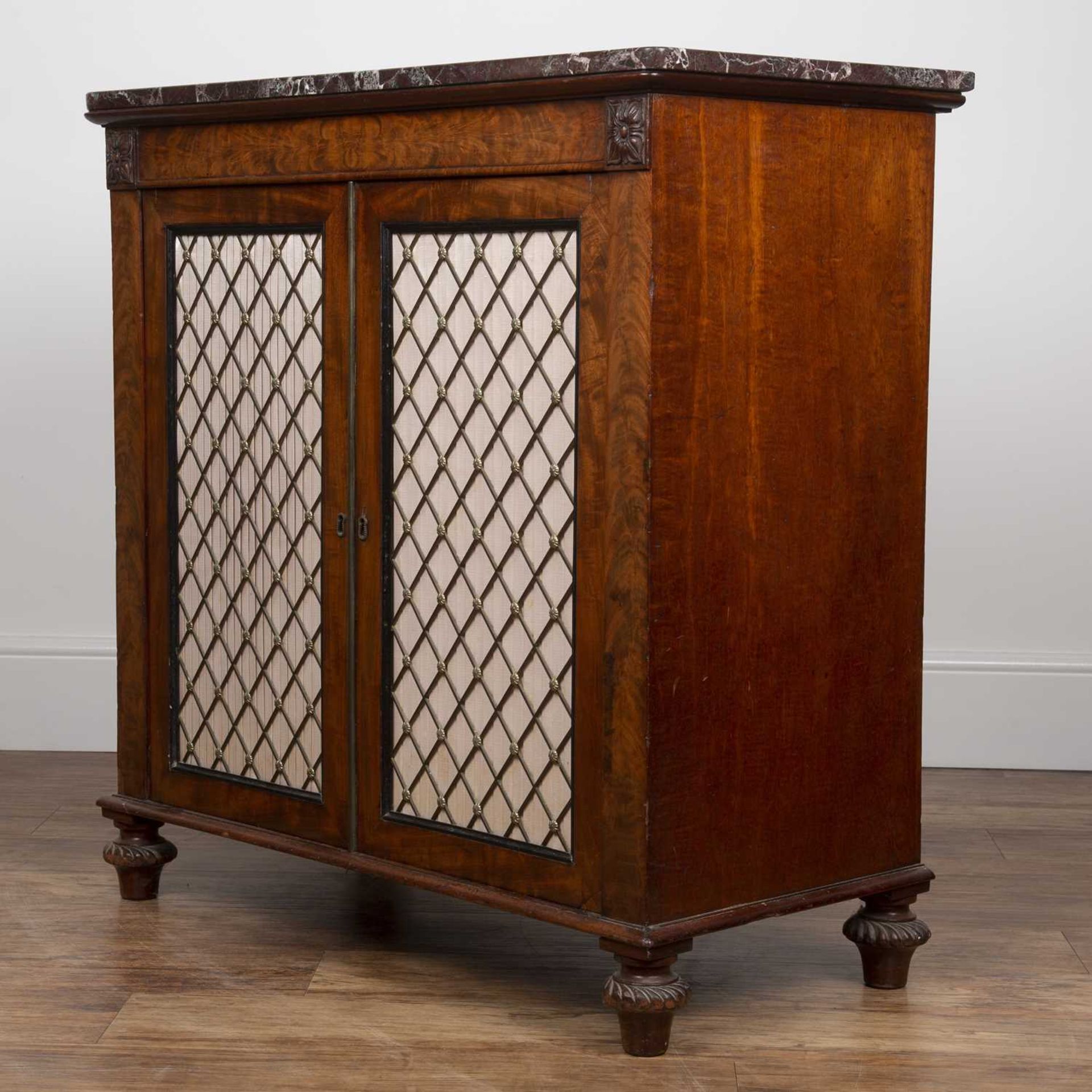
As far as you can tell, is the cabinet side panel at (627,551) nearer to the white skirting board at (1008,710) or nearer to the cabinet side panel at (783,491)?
the cabinet side panel at (783,491)

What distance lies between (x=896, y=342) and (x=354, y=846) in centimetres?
112

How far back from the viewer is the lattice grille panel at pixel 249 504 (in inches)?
113

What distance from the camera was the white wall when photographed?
4059 millimetres

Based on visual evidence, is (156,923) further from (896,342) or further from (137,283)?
(896,342)

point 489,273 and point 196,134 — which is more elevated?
point 196,134

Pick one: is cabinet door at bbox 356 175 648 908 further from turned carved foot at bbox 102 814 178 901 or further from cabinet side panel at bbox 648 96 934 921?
turned carved foot at bbox 102 814 178 901

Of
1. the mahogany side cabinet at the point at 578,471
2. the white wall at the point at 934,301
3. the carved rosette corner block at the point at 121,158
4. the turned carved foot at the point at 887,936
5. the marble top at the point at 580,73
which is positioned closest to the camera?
the marble top at the point at 580,73

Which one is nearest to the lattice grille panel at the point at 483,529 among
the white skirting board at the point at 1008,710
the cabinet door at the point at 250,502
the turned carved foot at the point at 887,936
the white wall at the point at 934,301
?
the cabinet door at the point at 250,502

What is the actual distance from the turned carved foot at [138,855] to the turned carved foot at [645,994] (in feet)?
3.24

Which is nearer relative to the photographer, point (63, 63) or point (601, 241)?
point (601, 241)

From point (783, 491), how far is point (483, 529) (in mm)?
431

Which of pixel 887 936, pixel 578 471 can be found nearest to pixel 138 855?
pixel 578 471

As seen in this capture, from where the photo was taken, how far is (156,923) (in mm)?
3078

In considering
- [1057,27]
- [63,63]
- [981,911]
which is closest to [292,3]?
[63,63]
